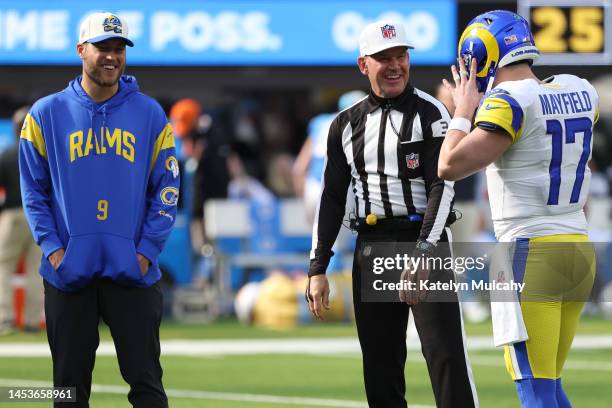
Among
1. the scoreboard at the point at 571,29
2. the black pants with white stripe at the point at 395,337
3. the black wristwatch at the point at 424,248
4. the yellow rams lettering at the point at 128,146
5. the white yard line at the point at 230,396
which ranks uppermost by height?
the scoreboard at the point at 571,29

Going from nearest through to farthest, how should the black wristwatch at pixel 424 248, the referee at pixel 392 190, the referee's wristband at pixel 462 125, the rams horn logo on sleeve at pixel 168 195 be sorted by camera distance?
the referee's wristband at pixel 462 125 → the black wristwatch at pixel 424 248 → the referee at pixel 392 190 → the rams horn logo on sleeve at pixel 168 195

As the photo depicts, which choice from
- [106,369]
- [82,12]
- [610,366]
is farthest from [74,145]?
[82,12]

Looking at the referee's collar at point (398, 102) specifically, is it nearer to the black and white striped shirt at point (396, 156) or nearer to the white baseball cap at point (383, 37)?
the black and white striped shirt at point (396, 156)

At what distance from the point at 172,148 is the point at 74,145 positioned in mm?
524

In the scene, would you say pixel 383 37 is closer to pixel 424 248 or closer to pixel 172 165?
pixel 424 248

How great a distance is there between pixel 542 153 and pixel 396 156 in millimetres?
1059

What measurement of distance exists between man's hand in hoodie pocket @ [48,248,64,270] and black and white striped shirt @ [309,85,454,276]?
1.32 m

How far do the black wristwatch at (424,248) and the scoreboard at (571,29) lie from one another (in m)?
8.37

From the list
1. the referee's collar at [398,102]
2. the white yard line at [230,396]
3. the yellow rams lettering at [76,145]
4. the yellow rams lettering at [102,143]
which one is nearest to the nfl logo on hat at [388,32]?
the referee's collar at [398,102]

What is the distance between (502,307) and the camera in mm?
6141

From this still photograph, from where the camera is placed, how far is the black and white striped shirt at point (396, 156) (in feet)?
22.3

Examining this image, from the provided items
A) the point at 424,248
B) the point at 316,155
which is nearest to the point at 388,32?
the point at 424,248

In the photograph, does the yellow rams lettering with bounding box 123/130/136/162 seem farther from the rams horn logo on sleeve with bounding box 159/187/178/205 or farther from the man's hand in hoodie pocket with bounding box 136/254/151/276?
the man's hand in hoodie pocket with bounding box 136/254/151/276

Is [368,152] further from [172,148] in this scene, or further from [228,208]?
[228,208]
